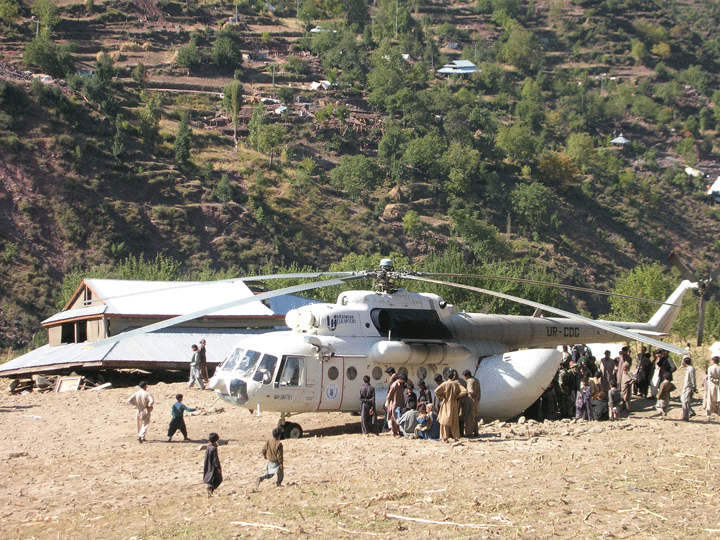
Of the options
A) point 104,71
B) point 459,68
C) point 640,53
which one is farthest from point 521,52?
point 104,71

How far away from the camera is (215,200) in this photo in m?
80.0

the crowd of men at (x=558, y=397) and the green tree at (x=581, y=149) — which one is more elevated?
the green tree at (x=581, y=149)

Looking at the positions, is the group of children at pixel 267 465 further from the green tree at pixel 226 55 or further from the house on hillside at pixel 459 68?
the house on hillside at pixel 459 68

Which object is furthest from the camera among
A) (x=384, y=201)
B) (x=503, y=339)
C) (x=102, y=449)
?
(x=384, y=201)

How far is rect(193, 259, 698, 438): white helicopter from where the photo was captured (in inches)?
664

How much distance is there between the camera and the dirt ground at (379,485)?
10.2m

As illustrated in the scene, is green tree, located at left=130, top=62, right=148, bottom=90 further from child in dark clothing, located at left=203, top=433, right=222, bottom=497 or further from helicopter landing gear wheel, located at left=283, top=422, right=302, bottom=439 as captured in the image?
child in dark clothing, located at left=203, top=433, right=222, bottom=497

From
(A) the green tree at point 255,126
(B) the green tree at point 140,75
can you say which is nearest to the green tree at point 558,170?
(A) the green tree at point 255,126

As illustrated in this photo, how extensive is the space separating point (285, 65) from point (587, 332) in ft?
329

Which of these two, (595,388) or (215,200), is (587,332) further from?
(215,200)

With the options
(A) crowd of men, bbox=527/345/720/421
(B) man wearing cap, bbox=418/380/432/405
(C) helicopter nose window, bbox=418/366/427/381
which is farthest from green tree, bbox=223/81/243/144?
(B) man wearing cap, bbox=418/380/432/405

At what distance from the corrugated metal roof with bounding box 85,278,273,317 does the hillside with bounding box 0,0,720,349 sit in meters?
31.8

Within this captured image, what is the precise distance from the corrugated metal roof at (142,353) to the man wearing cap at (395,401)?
42.6 feet

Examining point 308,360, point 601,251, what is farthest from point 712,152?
point 308,360
